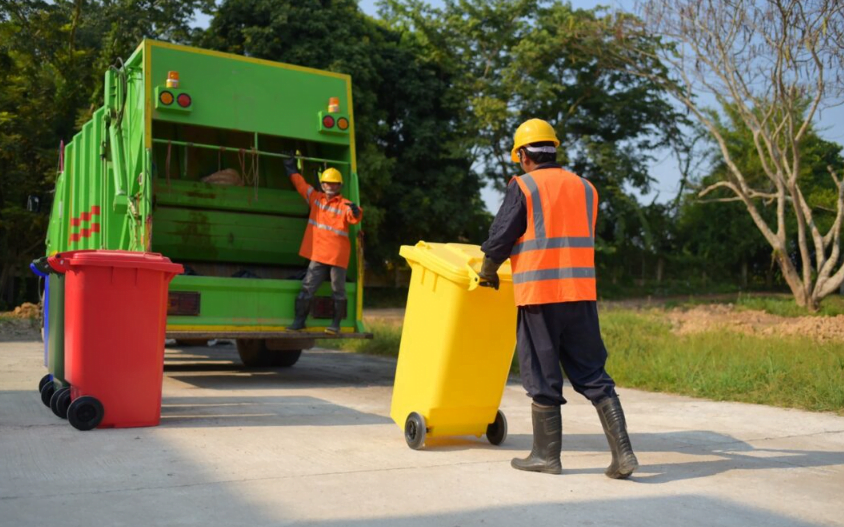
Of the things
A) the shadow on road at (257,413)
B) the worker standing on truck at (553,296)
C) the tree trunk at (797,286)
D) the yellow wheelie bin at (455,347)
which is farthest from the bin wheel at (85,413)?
the tree trunk at (797,286)

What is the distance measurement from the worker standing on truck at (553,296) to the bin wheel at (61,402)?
2.76 m

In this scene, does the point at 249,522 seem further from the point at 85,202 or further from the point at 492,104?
the point at 492,104

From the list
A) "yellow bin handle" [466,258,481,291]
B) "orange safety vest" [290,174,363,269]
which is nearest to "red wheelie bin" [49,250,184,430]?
"yellow bin handle" [466,258,481,291]

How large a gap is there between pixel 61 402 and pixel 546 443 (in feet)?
9.65

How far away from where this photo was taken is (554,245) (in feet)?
13.3

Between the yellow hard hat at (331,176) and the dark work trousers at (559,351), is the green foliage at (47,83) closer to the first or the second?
the yellow hard hat at (331,176)

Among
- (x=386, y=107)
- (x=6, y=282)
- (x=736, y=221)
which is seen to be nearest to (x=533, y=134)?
(x=6, y=282)

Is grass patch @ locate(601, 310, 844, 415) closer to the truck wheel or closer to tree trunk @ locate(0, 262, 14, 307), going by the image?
the truck wheel

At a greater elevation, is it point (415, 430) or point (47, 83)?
point (47, 83)

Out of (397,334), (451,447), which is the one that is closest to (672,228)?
(397,334)

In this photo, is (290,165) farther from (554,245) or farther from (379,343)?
(554,245)

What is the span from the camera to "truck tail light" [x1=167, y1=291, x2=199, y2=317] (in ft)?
23.8

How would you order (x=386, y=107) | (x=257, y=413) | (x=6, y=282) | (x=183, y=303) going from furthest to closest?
1. (x=386, y=107)
2. (x=6, y=282)
3. (x=183, y=303)
4. (x=257, y=413)

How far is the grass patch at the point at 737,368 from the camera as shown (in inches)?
261
